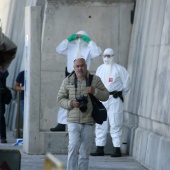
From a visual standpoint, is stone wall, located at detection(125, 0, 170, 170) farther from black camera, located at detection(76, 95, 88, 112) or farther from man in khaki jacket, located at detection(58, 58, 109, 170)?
black camera, located at detection(76, 95, 88, 112)

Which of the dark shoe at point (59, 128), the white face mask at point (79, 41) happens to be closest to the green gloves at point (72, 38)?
the white face mask at point (79, 41)

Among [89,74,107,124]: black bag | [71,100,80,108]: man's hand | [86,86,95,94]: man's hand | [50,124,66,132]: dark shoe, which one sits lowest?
[50,124,66,132]: dark shoe

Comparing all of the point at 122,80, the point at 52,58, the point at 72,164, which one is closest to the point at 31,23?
the point at 52,58

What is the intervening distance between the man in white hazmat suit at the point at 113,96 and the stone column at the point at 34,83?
1175 mm

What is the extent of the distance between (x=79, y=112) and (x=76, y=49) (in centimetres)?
432

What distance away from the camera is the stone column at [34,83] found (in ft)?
49.3

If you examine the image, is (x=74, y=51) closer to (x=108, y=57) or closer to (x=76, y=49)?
(x=76, y=49)

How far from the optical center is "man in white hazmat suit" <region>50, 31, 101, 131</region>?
14.7m

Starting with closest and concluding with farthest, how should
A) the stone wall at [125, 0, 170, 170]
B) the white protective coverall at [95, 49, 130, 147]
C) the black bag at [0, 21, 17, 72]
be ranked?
the black bag at [0, 21, 17, 72] < the stone wall at [125, 0, 170, 170] < the white protective coverall at [95, 49, 130, 147]

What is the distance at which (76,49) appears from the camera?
1490 centimetres

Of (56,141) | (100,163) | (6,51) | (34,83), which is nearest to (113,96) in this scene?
(100,163)

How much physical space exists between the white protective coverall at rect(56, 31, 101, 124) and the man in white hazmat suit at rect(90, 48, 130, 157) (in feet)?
0.98

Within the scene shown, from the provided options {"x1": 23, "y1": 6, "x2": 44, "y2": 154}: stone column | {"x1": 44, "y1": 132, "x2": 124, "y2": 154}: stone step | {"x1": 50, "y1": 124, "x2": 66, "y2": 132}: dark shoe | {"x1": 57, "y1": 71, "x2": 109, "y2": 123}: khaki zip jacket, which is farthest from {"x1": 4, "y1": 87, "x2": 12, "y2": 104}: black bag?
{"x1": 57, "y1": 71, "x2": 109, "y2": 123}: khaki zip jacket

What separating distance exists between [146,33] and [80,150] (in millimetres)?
4416
